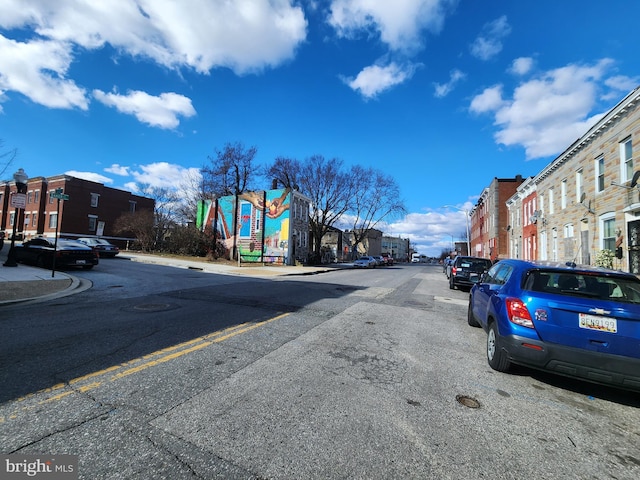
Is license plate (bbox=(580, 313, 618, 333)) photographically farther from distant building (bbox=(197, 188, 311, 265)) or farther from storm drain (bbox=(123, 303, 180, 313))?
distant building (bbox=(197, 188, 311, 265))

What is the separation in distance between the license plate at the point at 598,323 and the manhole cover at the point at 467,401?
157cm

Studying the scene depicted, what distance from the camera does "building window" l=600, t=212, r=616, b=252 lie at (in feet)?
44.3

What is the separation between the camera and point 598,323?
12.1 ft

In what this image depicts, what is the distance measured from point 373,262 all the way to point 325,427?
37.7m

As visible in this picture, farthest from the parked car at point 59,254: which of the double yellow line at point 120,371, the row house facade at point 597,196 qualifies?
the row house facade at point 597,196

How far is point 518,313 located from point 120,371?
495 cm

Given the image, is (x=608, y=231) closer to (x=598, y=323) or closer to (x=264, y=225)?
(x=598, y=323)

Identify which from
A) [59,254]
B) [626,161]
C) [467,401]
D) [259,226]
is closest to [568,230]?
[626,161]

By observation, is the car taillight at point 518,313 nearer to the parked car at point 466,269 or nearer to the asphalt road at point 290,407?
the asphalt road at point 290,407

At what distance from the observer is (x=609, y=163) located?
13844mm

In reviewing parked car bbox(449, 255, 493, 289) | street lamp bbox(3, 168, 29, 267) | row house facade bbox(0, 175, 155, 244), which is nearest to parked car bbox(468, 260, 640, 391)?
parked car bbox(449, 255, 493, 289)

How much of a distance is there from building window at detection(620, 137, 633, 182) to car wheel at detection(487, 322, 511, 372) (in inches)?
509

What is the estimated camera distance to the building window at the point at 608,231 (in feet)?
44.3

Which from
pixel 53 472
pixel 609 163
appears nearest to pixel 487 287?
pixel 53 472
